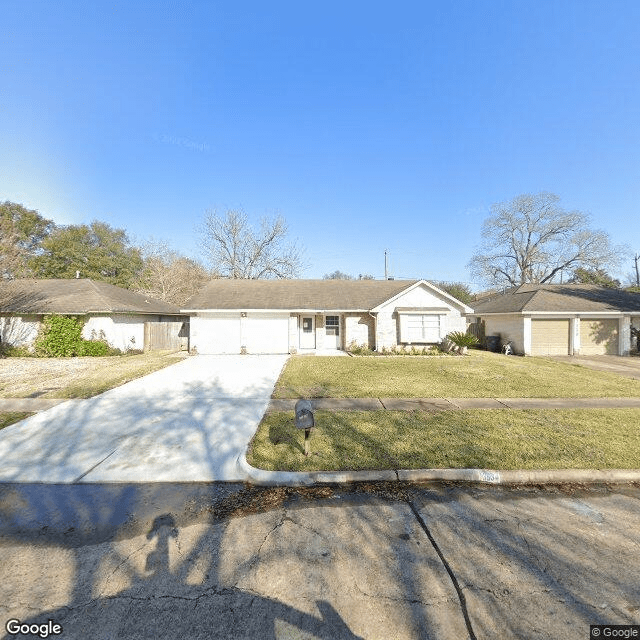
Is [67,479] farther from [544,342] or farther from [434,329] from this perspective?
[544,342]

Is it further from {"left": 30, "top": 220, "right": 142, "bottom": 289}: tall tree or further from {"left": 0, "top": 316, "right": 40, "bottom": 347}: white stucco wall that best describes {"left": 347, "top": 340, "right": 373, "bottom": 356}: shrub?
{"left": 30, "top": 220, "right": 142, "bottom": 289}: tall tree

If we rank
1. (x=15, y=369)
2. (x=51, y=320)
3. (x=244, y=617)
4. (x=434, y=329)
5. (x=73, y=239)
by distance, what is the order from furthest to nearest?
(x=73, y=239) → (x=434, y=329) → (x=51, y=320) → (x=15, y=369) → (x=244, y=617)

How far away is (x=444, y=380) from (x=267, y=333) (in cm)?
1001

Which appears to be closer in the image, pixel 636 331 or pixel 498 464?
pixel 498 464

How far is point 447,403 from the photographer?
7531 mm

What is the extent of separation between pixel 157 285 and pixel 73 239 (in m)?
10.4

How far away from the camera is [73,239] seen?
109 ft

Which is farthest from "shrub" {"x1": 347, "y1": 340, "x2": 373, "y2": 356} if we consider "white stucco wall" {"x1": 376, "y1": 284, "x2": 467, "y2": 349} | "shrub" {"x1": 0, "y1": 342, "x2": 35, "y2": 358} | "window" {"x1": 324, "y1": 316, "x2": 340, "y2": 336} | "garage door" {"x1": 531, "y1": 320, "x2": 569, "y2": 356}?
"shrub" {"x1": 0, "y1": 342, "x2": 35, "y2": 358}

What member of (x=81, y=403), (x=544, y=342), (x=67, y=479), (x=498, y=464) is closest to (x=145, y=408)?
(x=81, y=403)

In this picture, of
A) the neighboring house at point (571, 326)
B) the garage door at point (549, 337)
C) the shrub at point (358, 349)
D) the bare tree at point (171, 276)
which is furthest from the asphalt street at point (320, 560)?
the bare tree at point (171, 276)

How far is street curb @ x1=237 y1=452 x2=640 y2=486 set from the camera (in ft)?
13.8

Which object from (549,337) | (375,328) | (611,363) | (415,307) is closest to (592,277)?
(549,337)

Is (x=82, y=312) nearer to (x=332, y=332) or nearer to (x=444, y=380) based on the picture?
(x=332, y=332)

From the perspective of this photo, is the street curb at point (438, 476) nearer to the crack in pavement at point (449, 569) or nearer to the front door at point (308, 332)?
the crack in pavement at point (449, 569)
